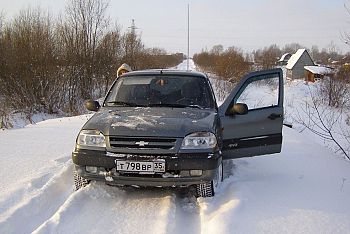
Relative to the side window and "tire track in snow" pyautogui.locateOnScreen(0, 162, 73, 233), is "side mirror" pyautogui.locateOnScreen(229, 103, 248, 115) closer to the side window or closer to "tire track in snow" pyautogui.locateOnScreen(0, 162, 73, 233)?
the side window

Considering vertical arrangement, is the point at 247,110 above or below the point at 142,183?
above

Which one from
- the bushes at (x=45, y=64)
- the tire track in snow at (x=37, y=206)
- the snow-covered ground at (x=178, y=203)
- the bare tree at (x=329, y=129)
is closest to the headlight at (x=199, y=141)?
the snow-covered ground at (x=178, y=203)

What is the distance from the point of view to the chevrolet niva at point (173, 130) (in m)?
4.24

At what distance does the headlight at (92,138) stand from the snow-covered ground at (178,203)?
2.20 feet

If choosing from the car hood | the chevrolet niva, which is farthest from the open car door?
the car hood

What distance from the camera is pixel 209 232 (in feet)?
11.6

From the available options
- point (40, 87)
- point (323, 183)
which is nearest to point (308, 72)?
point (40, 87)

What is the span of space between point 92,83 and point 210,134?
2077cm

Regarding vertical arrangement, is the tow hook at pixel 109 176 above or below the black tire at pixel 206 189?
above

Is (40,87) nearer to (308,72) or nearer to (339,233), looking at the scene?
(339,233)

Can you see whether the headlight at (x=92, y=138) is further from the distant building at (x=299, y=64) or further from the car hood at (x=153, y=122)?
the distant building at (x=299, y=64)

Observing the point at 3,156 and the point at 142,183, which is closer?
the point at 142,183

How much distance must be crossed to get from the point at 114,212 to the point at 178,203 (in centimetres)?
84

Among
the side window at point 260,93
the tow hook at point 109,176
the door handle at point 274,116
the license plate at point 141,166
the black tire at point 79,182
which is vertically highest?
the side window at point 260,93
